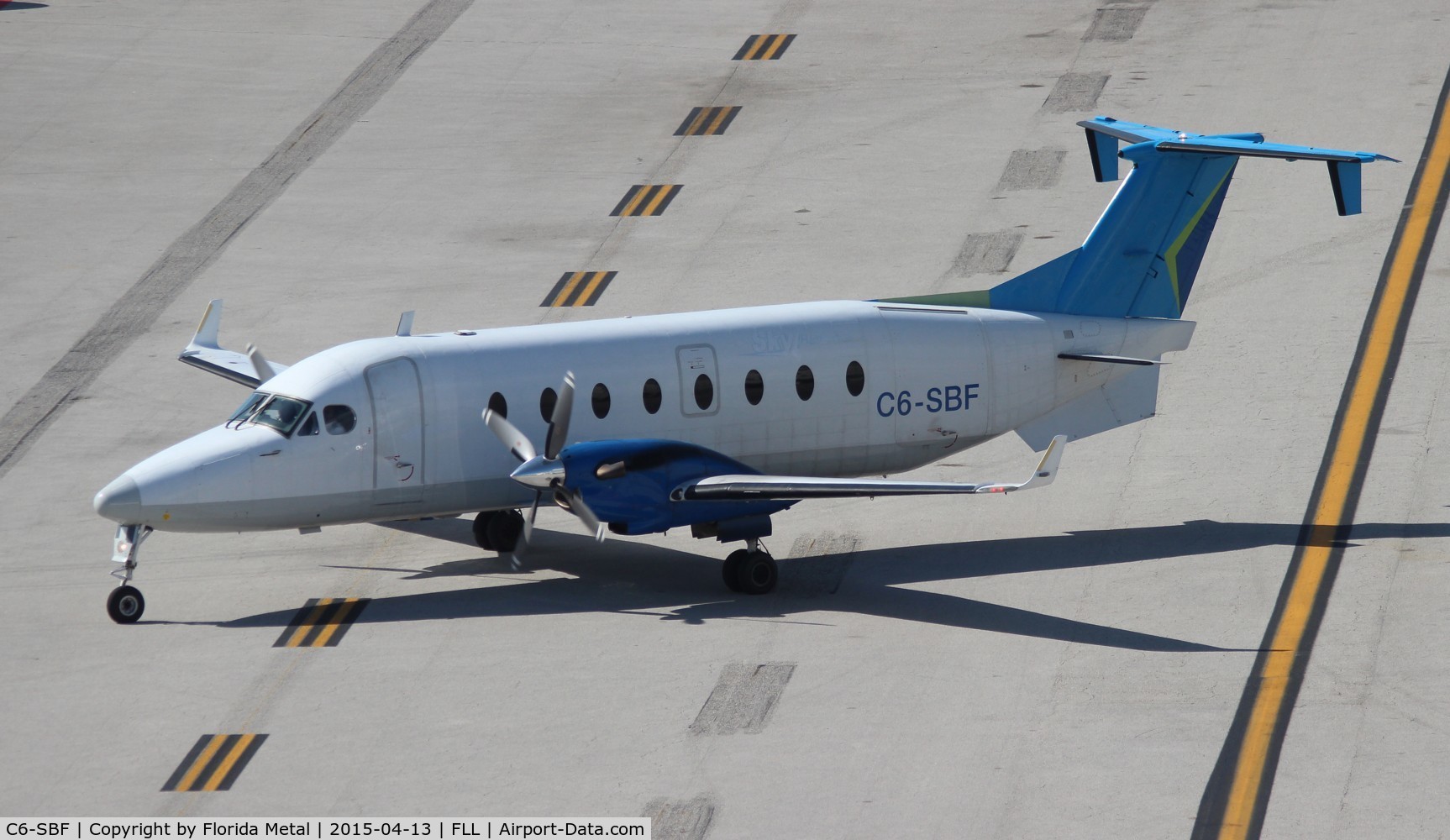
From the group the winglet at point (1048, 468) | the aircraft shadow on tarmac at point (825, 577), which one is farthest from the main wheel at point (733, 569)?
the winglet at point (1048, 468)

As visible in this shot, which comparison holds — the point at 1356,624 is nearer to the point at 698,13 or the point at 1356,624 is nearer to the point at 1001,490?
the point at 1001,490

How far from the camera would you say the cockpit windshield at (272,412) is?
25156mm

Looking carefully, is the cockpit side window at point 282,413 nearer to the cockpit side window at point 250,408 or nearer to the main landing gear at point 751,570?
the cockpit side window at point 250,408

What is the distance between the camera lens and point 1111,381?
28.8 metres

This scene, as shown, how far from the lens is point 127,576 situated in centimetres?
2477

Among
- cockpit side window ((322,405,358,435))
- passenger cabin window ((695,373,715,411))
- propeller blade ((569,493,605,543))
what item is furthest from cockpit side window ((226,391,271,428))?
passenger cabin window ((695,373,715,411))

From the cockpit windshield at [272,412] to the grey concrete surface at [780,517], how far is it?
7.58ft

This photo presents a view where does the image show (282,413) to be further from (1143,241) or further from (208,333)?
(1143,241)

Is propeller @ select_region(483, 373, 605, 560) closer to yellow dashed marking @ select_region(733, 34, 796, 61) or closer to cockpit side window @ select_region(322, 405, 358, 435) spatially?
cockpit side window @ select_region(322, 405, 358, 435)

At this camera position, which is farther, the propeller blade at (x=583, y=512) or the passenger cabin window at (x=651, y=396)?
the passenger cabin window at (x=651, y=396)

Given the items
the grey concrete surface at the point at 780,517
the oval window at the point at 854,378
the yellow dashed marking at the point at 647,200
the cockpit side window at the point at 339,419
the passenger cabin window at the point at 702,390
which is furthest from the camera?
the yellow dashed marking at the point at 647,200

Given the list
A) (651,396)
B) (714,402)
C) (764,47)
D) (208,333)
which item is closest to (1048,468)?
(714,402)

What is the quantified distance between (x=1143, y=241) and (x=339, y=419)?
39.9ft

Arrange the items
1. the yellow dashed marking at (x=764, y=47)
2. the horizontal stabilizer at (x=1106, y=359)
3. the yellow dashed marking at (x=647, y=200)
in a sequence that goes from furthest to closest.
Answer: the yellow dashed marking at (x=764, y=47), the yellow dashed marking at (x=647, y=200), the horizontal stabilizer at (x=1106, y=359)
